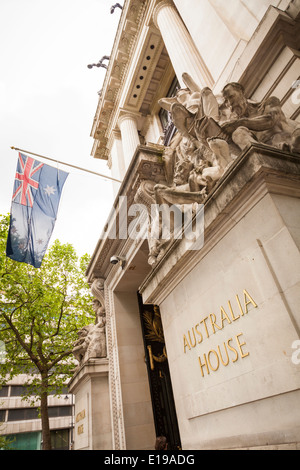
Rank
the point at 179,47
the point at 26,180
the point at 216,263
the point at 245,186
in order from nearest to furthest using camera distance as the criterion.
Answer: the point at 245,186 → the point at 216,263 → the point at 26,180 → the point at 179,47

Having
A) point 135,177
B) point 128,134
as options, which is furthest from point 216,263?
point 128,134

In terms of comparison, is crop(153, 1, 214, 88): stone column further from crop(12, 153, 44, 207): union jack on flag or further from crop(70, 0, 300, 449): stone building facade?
crop(12, 153, 44, 207): union jack on flag

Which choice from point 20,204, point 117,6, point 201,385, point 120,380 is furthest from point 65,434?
point 117,6

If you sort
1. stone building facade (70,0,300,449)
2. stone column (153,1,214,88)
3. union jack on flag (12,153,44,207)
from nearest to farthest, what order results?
stone building facade (70,0,300,449) < stone column (153,1,214,88) < union jack on flag (12,153,44,207)

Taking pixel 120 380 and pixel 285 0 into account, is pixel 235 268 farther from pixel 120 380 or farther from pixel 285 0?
pixel 120 380

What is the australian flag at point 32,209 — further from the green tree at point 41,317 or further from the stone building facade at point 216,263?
the green tree at point 41,317

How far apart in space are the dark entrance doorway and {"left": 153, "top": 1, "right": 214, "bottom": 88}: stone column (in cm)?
814

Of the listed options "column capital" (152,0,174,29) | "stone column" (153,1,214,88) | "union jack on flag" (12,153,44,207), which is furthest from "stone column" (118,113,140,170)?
"union jack on flag" (12,153,44,207)

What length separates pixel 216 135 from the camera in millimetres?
4582

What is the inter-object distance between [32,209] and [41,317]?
10.4 m

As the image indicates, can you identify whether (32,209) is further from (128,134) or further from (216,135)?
(128,134)

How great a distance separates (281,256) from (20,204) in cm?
920

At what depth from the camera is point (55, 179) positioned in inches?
424

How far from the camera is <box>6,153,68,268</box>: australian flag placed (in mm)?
9555
